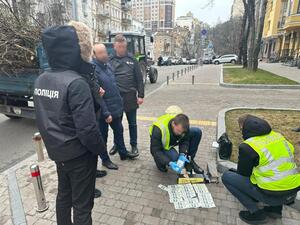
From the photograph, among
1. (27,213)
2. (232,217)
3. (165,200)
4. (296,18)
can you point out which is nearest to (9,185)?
(27,213)

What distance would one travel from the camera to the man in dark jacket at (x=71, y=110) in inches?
72.6

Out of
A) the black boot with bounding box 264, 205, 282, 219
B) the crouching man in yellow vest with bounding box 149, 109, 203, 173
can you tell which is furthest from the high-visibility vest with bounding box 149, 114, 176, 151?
the black boot with bounding box 264, 205, 282, 219

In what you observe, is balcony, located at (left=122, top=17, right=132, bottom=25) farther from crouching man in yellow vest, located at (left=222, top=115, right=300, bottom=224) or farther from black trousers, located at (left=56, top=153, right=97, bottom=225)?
black trousers, located at (left=56, top=153, right=97, bottom=225)

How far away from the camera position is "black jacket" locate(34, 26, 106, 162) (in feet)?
6.03

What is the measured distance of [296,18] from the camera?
25172 mm

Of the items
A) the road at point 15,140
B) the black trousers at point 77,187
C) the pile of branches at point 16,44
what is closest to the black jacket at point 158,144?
the black trousers at point 77,187

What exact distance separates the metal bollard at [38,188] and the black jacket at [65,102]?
0.96m

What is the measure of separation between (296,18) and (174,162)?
2862 cm

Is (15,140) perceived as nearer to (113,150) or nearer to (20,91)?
(20,91)

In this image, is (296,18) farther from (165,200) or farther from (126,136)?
(165,200)

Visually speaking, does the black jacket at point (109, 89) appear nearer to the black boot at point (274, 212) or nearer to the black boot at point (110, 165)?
the black boot at point (110, 165)

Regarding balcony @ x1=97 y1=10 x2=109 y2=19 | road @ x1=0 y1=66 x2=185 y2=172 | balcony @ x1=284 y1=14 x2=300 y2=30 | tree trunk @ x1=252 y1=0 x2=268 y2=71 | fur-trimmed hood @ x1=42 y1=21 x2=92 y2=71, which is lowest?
road @ x1=0 y1=66 x2=185 y2=172

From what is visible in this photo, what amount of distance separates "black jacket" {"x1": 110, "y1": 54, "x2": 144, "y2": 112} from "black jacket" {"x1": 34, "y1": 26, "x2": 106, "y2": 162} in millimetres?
2021

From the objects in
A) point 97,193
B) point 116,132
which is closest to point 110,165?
point 116,132
